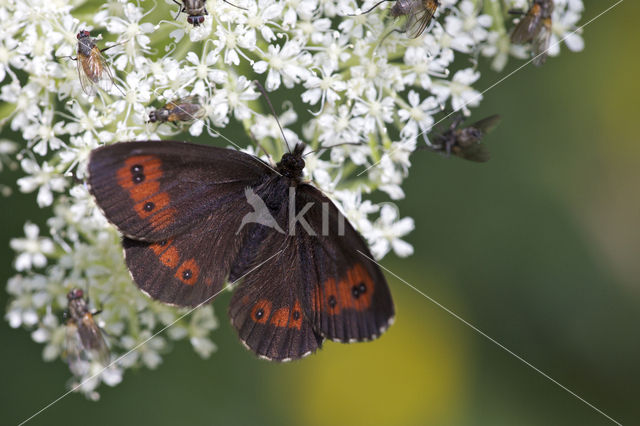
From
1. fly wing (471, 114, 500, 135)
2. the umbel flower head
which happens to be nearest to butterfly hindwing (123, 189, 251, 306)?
the umbel flower head

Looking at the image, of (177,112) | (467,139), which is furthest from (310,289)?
(467,139)

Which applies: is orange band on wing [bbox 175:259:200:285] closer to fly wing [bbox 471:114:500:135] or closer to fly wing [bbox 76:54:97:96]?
fly wing [bbox 76:54:97:96]

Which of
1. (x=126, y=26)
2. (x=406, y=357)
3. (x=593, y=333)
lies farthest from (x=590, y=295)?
(x=126, y=26)

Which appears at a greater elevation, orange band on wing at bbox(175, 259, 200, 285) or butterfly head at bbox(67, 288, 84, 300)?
orange band on wing at bbox(175, 259, 200, 285)

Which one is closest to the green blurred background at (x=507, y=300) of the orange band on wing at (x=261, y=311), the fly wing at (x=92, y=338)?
the fly wing at (x=92, y=338)

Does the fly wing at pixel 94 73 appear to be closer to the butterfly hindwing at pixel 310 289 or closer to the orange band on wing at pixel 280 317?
the butterfly hindwing at pixel 310 289

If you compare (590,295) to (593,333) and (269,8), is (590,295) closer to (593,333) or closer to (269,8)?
(593,333)
